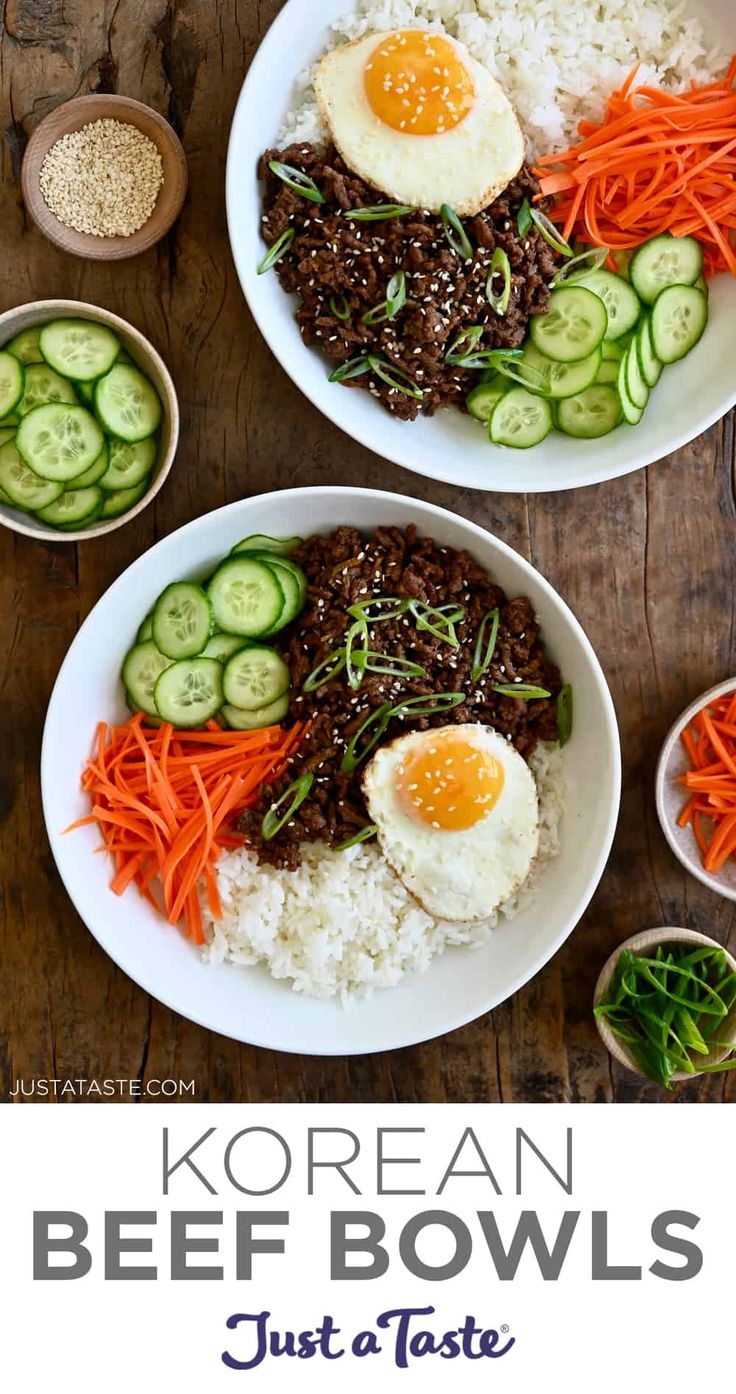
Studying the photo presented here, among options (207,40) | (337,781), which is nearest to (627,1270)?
(337,781)

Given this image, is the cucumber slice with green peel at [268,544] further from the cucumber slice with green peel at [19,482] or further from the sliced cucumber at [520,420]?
the sliced cucumber at [520,420]

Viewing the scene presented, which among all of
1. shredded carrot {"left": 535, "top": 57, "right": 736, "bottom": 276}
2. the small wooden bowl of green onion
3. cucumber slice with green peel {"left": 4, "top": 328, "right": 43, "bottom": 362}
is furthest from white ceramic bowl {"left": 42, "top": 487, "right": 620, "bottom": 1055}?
shredded carrot {"left": 535, "top": 57, "right": 736, "bottom": 276}

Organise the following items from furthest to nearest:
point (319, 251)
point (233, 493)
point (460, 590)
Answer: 1. point (233, 493)
2. point (460, 590)
3. point (319, 251)

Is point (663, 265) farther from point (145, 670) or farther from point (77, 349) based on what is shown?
point (145, 670)

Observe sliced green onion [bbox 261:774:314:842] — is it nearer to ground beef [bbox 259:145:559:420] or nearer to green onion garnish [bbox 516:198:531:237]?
ground beef [bbox 259:145:559:420]

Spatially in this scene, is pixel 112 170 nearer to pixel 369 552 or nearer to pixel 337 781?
pixel 369 552

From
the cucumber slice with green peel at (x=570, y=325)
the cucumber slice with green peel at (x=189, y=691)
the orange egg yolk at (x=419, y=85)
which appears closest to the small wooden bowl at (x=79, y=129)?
the orange egg yolk at (x=419, y=85)

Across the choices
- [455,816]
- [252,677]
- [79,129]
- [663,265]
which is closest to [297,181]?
[79,129]
